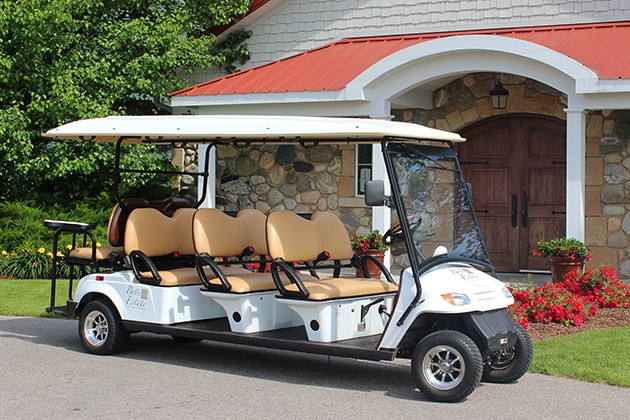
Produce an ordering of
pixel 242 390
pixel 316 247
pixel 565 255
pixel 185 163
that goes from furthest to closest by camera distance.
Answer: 1. pixel 185 163
2. pixel 565 255
3. pixel 316 247
4. pixel 242 390

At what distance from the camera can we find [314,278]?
8.85 m

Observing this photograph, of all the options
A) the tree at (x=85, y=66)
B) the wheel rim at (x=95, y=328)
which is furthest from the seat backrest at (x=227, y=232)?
the tree at (x=85, y=66)

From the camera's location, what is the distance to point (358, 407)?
6.99 meters

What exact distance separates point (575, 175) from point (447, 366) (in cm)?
626

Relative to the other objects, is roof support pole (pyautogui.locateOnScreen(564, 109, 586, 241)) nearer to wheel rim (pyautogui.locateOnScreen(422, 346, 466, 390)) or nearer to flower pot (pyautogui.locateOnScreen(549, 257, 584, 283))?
flower pot (pyautogui.locateOnScreen(549, 257, 584, 283))

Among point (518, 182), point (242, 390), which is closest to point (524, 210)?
point (518, 182)

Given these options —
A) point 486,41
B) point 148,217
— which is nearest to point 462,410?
point 148,217

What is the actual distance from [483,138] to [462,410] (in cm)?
903

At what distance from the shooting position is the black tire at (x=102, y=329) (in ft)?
29.2

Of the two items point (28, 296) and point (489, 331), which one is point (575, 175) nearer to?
point (489, 331)

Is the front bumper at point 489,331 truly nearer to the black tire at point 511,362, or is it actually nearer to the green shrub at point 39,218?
the black tire at point 511,362

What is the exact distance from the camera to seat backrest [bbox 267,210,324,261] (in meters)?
8.31

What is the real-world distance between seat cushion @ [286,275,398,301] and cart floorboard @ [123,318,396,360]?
1.14 feet

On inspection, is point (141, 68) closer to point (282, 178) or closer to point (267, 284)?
point (282, 178)
